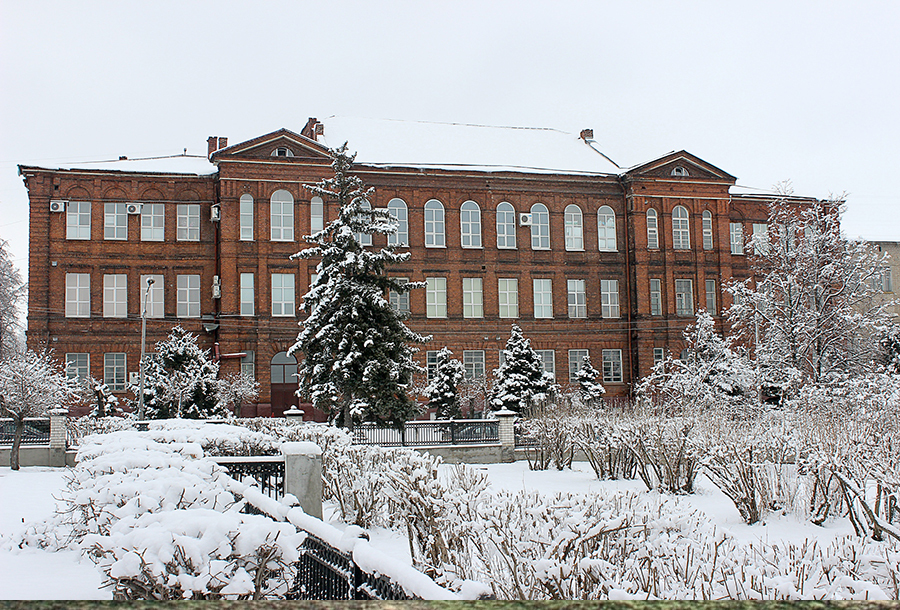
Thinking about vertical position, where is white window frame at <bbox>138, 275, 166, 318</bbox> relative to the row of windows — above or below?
above

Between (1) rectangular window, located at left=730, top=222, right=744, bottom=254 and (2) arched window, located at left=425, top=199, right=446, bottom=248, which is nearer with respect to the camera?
(2) arched window, located at left=425, top=199, right=446, bottom=248

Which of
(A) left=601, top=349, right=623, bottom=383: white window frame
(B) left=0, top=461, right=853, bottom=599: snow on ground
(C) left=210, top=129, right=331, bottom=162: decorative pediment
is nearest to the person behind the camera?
(B) left=0, top=461, right=853, bottom=599: snow on ground

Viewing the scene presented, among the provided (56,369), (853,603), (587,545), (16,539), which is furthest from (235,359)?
(853,603)

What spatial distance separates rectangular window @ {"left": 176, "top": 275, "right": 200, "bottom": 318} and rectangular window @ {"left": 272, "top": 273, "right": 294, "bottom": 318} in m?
4.25

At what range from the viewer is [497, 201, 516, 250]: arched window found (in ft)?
154

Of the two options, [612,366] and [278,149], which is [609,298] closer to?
Answer: [612,366]

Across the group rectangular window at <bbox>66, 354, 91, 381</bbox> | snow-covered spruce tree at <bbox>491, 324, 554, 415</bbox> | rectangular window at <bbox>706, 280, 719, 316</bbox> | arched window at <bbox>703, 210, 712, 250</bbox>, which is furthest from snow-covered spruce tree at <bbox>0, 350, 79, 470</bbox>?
arched window at <bbox>703, 210, 712, 250</bbox>

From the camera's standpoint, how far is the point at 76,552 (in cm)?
1240

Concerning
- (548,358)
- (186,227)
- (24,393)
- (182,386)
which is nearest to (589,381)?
(548,358)

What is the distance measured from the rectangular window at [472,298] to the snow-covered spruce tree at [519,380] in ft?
26.4

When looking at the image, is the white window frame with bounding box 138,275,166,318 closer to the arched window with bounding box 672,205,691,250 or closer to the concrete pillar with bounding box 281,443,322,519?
the arched window with bounding box 672,205,691,250

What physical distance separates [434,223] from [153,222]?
15193 millimetres

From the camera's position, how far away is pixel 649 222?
157 feet

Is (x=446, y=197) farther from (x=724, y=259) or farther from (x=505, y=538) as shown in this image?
(x=505, y=538)
